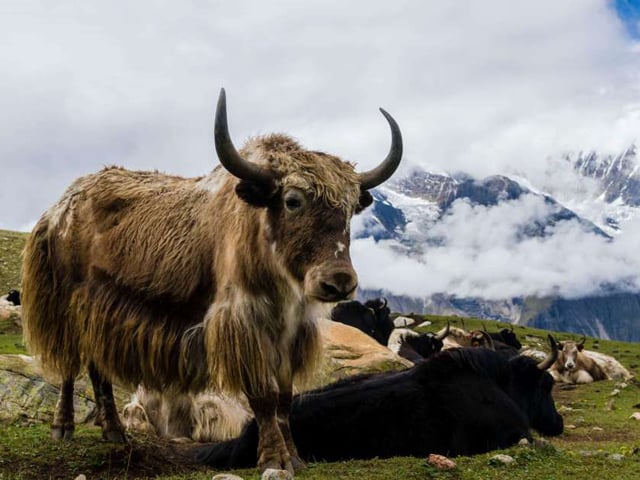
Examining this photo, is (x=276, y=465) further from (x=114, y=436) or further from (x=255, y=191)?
(x=114, y=436)

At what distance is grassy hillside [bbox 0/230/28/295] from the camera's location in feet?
116

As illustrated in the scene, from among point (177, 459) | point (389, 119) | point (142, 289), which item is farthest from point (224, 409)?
point (389, 119)

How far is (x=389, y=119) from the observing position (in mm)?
6668

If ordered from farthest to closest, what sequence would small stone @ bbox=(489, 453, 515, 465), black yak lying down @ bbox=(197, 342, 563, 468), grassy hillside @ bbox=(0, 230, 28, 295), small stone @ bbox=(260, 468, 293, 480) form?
grassy hillside @ bbox=(0, 230, 28, 295) → black yak lying down @ bbox=(197, 342, 563, 468) → small stone @ bbox=(489, 453, 515, 465) → small stone @ bbox=(260, 468, 293, 480)

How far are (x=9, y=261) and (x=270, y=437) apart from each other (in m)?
38.2

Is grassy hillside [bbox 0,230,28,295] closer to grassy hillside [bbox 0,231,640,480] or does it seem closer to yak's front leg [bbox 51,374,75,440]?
grassy hillside [bbox 0,231,640,480]

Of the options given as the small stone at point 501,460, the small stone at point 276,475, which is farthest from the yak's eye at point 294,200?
the small stone at point 501,460

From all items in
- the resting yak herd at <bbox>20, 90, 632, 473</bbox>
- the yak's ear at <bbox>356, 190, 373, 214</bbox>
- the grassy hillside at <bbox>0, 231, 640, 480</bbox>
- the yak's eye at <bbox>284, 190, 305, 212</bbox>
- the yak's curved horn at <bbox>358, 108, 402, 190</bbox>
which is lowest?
the grassy hillside at <bbox>0, 231, 640, 480</bbox>

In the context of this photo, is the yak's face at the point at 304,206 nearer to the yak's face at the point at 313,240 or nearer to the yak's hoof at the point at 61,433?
the yak's face at the point at 313,240

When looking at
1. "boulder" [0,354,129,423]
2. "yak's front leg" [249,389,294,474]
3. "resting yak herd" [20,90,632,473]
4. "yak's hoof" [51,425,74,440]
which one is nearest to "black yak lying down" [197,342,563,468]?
"resting yak herd" [20,90,632,473]

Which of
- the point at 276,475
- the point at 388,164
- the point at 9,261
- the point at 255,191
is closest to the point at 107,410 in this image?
the point at 276,475

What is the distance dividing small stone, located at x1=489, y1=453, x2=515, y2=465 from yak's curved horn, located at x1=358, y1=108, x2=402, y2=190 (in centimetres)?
272

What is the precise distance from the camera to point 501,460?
6.19m

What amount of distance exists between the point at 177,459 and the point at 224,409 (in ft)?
8.39
